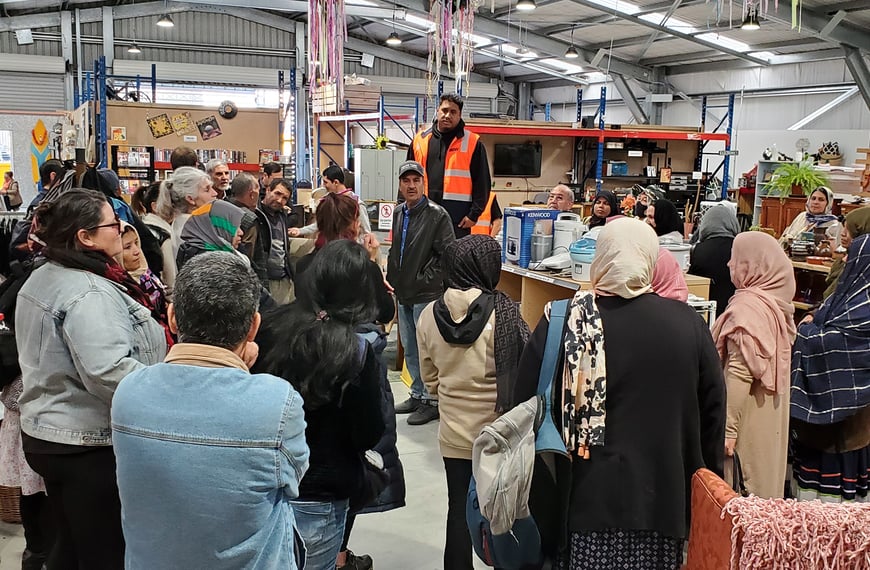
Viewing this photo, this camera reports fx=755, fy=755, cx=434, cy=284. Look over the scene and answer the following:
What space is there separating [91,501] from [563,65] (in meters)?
18.7

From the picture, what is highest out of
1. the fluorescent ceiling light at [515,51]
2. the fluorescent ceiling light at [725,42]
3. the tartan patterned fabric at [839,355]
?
the fluorescent ceiling light at [515,51]

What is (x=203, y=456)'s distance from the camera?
143 centimetres

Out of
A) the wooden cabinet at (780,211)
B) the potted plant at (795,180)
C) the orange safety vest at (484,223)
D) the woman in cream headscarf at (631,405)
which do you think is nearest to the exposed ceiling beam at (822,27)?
the potted plant at (795,180)

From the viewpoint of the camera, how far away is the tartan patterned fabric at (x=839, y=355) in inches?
118

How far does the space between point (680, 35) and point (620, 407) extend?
13.6m

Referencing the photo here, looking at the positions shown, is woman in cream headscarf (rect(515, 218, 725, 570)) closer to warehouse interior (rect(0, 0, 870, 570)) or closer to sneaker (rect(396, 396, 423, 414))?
warehouse interior (rect(0, 0, 870, 570))

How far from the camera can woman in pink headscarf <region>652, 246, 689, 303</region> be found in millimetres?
3059

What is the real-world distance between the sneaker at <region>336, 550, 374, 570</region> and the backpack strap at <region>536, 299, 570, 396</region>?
133 centimetres

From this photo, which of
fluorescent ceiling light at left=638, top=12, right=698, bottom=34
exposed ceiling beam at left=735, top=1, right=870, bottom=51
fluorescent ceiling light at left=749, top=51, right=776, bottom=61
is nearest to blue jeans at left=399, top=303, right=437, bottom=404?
exposed ceiling beam at left=735, top=1, right=870, bottom=51

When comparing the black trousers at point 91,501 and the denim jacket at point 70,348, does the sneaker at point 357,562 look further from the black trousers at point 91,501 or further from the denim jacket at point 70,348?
the denim jacket at point 70,348

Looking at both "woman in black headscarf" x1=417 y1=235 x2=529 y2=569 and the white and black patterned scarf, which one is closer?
the white and black patterned scarf

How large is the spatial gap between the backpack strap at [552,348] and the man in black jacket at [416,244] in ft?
7.50

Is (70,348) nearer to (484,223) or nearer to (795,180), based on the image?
(484,223)

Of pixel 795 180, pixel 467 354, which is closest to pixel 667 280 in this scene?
pixel 467 354
